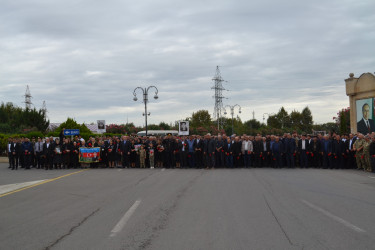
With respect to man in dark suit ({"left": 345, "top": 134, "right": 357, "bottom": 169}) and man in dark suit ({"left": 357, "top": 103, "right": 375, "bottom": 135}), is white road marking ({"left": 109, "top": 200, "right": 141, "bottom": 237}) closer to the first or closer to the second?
man in dark suit ({"left": 345, "top": 134, "right": 357, "bottom": 169})

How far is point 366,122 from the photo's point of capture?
30.3 m

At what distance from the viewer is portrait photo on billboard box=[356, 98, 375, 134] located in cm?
2981

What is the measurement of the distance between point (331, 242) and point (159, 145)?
1756 centimetres

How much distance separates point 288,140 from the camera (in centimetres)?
2189

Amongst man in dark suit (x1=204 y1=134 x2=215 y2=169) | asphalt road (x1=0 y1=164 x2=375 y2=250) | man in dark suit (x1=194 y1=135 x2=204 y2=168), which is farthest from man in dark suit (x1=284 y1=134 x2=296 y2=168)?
asphalt road (x1=0 y1=164 x2=375 y2=250)

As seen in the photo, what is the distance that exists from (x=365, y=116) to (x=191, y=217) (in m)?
27.0

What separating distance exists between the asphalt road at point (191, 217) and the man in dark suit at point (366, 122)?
18369mm

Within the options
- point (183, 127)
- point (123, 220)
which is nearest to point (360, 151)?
point (183, 127)

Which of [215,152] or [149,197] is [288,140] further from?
[149,197]

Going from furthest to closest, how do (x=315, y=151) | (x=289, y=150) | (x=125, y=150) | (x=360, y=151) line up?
(x=125, y=150) < (x=315, y=151) < (x=289, y=150) < (x=360, y=151)

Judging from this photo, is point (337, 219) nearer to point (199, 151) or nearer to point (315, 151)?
point (315, 151)

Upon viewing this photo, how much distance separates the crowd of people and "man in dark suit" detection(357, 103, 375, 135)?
873 centimetres

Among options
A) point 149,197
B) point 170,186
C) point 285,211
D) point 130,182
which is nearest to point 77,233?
point 149,197

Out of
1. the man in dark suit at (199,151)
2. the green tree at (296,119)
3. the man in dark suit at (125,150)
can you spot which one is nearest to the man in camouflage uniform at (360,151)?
the man in dark suit at (199,151)
